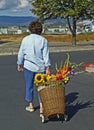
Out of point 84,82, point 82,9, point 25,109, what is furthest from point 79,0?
point 25,109

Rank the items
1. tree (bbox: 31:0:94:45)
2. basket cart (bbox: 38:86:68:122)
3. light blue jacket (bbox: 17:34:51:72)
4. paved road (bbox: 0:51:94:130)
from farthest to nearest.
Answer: tree (bbox: 31:0:94:45) < light blue jacket (bbox: 17:34:51:72) < paved road (bbox: 0:51:94:130) < basket cart (bbox: 38:86:68:122)

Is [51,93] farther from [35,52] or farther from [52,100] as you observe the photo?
[35,52]

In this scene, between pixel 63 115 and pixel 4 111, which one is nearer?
pixel 63 115

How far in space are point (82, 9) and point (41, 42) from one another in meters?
25.7

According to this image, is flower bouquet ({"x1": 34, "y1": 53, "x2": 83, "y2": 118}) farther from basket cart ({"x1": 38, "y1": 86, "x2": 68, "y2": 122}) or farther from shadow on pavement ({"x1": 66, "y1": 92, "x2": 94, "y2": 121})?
shadow on pavement ({"x1": 66, "y1": 92, "x2": 94, "y2": 121})

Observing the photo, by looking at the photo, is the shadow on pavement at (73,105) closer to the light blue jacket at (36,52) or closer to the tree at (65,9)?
the light blue jacket at (36,52)

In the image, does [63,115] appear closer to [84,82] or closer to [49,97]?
[49,97]

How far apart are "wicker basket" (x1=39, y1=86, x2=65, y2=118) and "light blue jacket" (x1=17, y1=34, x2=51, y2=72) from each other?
59 centimetres

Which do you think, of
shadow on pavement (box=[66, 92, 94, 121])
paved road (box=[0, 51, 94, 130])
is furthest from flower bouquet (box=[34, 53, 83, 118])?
shadow on pavement (box=[66, 92, 94, 121])

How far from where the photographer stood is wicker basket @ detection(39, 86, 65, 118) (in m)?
6.71

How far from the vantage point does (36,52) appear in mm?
7172

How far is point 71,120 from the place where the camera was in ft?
23.6

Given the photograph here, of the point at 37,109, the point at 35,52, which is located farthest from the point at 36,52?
A: the point at 37,109

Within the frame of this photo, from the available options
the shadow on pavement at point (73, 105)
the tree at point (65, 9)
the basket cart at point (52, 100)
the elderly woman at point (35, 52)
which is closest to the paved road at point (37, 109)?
the shadow on pavement at point (73, 105)
